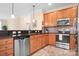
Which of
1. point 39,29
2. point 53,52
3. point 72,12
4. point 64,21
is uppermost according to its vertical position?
point 72,12

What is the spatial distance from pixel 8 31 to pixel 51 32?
616mm

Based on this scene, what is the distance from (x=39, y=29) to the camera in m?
1.54

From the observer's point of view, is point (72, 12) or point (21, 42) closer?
point (72, 12)

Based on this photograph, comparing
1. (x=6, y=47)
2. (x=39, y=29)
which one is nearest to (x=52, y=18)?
(x=39, y=29)

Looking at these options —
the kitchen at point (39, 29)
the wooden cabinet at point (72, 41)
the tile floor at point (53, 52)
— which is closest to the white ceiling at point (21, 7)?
the kitchen at point (39, 29)

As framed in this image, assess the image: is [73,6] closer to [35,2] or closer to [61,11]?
[61,11]

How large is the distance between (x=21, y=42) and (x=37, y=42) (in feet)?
0.80

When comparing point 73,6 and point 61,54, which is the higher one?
point 73,6

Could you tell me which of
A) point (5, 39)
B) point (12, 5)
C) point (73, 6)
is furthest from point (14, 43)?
point (73, 6)

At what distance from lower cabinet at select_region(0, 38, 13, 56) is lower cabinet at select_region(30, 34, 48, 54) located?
0.30 meters

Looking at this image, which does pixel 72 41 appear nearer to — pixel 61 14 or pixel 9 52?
pixel 61 14

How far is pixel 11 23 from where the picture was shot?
1.46 metres

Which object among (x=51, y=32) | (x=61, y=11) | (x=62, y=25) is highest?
(x=61, y=11)

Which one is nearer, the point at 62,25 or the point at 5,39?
the point at 5,39
